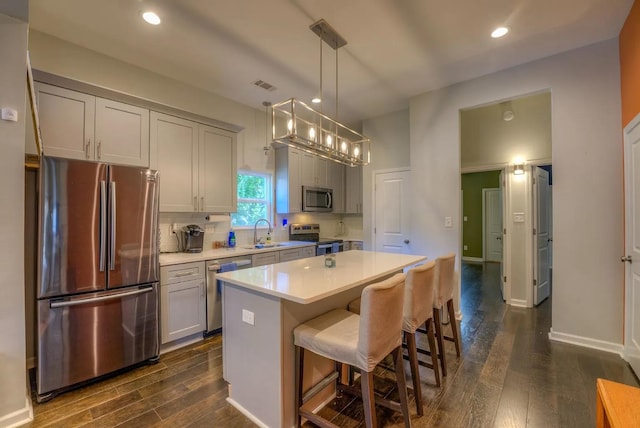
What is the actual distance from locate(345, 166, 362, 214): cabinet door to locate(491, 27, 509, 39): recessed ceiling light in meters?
3.13

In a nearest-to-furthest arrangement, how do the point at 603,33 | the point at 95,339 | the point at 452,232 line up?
1. the point at 95,339
2. the point at 603,33
3. the point at 452,232

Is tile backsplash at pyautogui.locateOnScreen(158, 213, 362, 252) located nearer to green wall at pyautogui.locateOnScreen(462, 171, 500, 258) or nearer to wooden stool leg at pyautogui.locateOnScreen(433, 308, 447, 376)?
wooden stool leg at pyautogui.locateOnScreen(433, 308, 447, 376)

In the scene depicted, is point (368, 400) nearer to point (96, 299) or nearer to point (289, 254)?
point (96, 299)

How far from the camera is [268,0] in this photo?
7.03ft

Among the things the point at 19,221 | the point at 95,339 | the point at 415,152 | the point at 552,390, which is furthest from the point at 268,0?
the point at 552,390

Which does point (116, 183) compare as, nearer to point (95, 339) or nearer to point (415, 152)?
point (95, 339)

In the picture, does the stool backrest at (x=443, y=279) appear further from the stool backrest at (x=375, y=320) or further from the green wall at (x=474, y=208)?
the green wall at (x=474, y=208)

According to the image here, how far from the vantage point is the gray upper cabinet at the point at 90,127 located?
93.8 inches

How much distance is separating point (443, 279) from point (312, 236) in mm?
2837

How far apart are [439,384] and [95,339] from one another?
275cm

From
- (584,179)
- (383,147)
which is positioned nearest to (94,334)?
(383,147)

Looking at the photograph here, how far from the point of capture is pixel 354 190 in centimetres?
559

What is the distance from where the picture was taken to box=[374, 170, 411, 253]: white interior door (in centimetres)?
446

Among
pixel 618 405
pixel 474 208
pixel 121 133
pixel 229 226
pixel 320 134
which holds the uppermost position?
pixel 121 133
